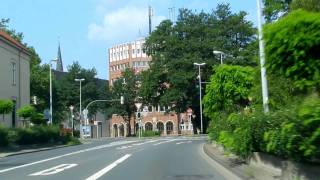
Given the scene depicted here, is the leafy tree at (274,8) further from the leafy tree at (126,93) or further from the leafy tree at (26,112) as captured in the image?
the leafy tree at (126,93)

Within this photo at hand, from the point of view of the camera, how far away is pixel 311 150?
10836 millimetres

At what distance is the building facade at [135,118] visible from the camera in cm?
13862

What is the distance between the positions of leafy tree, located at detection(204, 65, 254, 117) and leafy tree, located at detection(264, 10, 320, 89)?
16.6 metres

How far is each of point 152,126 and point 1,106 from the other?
107040 millimetres

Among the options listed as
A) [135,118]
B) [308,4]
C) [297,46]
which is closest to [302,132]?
[297,46]

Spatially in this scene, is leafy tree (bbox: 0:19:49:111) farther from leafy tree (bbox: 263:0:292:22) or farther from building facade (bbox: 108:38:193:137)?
leafy tree (bbox: 263:0:292:22)

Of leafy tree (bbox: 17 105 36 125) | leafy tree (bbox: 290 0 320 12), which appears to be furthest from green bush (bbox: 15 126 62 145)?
leafy tree (bbox: 290 0 320 12)

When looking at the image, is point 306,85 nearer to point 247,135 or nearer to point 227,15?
point 247,135

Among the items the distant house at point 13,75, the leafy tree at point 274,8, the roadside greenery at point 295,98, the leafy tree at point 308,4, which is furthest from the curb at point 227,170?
the distant house at point 13,75

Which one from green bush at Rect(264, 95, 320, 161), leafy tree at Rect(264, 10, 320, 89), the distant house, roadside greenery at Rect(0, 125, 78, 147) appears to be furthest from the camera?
the distant house

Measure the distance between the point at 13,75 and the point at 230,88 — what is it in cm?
3631

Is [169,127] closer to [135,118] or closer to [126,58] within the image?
[135,118]

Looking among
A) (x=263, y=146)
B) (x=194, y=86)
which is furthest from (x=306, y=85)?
(x=194, y=86)

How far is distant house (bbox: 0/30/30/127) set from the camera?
5919 cm
